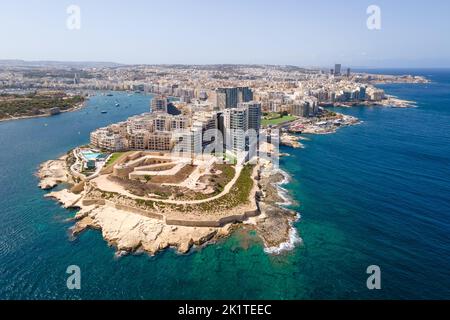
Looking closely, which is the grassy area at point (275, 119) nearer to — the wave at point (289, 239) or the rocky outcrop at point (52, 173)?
the wave at point (289, 239)

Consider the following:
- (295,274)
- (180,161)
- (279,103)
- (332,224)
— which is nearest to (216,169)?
(180,161)

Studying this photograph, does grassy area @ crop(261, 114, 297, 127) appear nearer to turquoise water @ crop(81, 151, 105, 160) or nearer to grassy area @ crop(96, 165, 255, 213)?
turquoise water @ crop(81, 151, 105, 160)

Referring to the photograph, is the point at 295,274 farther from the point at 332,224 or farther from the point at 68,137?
the point at 68,137

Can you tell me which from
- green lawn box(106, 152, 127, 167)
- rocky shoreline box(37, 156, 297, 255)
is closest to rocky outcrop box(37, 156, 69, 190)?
rocky shoreline box(37, 156, 297, 255)

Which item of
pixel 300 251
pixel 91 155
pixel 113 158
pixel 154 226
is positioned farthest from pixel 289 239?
pixel 91 155

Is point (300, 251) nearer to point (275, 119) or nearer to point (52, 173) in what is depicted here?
point (52, 173)

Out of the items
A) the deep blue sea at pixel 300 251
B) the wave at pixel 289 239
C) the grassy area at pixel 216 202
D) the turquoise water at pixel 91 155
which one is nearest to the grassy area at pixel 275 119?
the deep blue sea at pixel 300 251
